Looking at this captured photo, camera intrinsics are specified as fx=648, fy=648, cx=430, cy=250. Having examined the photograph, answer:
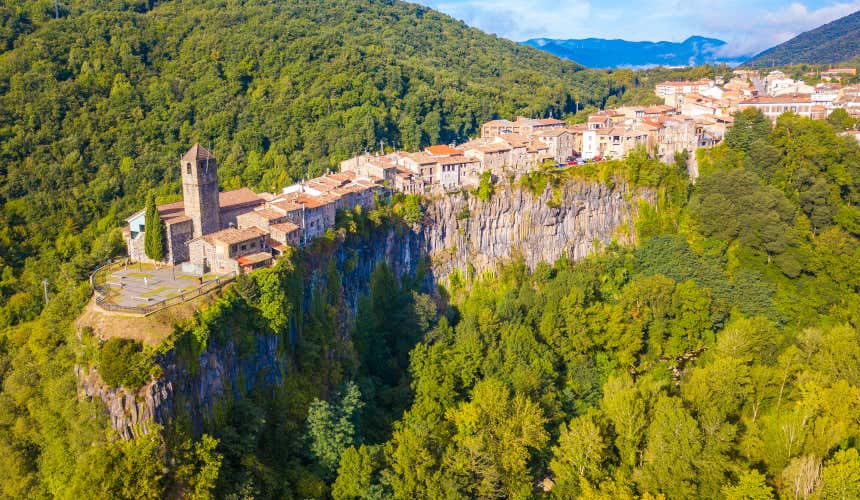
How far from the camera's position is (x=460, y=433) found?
3588cm

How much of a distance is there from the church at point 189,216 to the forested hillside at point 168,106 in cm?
341

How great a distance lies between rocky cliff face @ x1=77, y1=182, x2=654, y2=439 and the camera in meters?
27.6

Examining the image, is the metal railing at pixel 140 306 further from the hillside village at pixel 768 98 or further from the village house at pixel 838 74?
the village house at pixel 838 74

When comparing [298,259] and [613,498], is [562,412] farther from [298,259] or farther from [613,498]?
[298,259]

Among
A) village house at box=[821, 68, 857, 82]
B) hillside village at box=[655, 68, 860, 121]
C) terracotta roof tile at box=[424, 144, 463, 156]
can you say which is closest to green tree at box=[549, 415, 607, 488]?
terracotta roof tile at box=[424, 144, 463, 156]

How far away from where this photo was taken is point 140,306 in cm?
3033

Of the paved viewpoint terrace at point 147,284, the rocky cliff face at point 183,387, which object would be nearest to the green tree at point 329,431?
the rocky cliff face at point 183,387

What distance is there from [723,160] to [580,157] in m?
15.3

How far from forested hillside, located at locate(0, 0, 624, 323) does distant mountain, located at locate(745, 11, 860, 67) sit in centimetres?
10047

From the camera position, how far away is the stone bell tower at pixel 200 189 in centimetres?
3909

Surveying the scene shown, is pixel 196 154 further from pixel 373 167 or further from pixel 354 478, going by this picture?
pixel 354 478

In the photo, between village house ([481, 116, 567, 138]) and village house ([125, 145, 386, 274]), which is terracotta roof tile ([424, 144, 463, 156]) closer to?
village house ([481, 116, 567, 138])

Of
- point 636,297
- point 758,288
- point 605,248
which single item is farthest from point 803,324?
point 605,248

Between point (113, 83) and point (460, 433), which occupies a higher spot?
A: point (113, 83)
